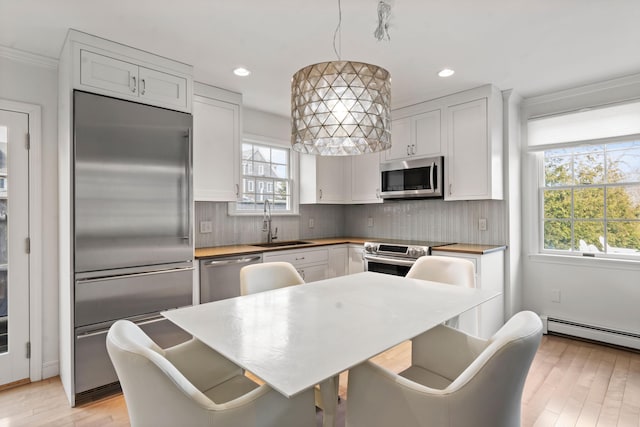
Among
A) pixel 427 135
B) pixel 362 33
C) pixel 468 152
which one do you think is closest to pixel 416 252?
pixel 468 152

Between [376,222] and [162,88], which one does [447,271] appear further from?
[162,88]

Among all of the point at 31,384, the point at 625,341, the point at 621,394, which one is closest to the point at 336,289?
the point at 621,394

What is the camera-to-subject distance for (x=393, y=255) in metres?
3.55

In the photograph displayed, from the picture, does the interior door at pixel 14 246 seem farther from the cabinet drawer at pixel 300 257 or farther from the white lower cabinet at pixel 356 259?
the white lower cabinet at pixel 356 259

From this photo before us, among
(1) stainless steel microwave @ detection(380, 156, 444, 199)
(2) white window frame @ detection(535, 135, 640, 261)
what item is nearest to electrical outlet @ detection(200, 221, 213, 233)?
(1) stainless steel microwave @ detection(380, 156, 444, 199)

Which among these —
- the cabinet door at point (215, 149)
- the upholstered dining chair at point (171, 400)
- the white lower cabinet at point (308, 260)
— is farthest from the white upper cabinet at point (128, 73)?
the upholstered dining chair at point (171, 400)

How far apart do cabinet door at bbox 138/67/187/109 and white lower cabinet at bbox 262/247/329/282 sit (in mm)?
1558

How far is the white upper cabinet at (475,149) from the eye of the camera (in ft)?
10.7

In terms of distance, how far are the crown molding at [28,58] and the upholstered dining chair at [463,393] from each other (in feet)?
9.95

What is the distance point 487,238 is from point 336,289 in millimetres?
2274

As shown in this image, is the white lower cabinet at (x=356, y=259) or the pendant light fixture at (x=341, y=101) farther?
the white lower cabinet at (x=356, y=259)

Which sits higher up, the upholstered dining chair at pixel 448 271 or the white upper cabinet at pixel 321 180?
the white upper cabinet at pixel 321 180

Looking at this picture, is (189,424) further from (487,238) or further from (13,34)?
(487,238)

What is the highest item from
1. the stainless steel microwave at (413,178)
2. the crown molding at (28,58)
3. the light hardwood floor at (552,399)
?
the crown molding at (28,58)
